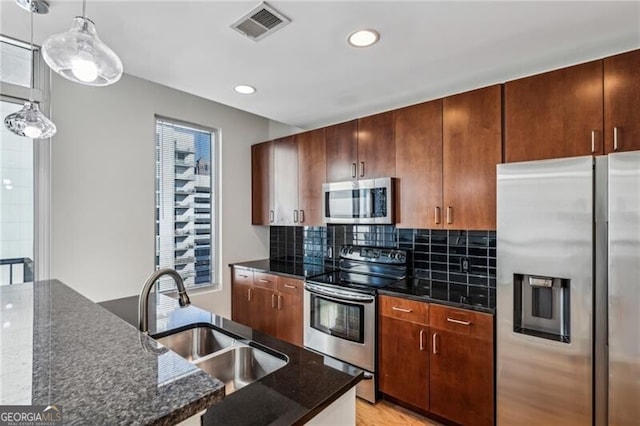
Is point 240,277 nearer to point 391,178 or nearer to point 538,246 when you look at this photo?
point 391,178

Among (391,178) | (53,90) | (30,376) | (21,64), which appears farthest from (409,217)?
(21,64)

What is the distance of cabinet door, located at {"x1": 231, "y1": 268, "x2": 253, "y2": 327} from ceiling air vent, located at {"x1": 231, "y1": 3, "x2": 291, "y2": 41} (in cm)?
240

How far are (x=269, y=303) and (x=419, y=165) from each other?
200 cm

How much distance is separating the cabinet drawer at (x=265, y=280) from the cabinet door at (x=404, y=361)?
48.6 inches

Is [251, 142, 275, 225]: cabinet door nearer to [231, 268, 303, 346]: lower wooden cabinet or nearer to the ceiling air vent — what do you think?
[231, 268, 303, 346]: lower wooden cabinet

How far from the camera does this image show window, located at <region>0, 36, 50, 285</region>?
2328mm

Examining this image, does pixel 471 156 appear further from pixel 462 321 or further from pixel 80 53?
pixel 80 53

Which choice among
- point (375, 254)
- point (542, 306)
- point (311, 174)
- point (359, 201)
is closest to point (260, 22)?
point (359, 201)

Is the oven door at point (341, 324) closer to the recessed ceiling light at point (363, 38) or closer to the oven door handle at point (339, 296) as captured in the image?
the oven door handle at point (339, 296)

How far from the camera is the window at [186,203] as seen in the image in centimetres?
327

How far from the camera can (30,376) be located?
63 centimetres

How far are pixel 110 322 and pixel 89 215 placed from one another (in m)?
2.22

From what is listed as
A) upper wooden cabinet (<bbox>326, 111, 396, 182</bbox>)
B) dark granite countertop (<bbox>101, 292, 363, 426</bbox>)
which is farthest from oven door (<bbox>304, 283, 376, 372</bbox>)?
dark granite countertop (<bbox>101, 292, 363, 426</bbox>)

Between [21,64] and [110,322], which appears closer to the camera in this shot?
[110,322]
